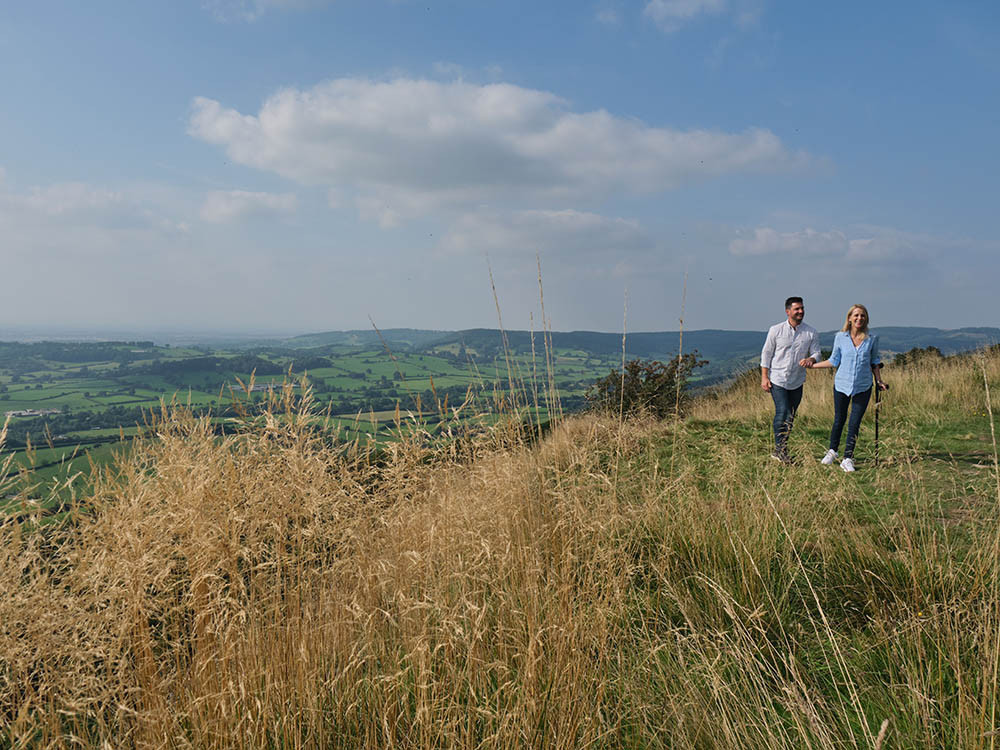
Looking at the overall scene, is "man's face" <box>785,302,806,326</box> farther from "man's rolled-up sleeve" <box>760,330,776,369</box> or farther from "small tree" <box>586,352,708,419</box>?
"small tree" <box>586,352,708,419</box>

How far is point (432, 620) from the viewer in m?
2.31

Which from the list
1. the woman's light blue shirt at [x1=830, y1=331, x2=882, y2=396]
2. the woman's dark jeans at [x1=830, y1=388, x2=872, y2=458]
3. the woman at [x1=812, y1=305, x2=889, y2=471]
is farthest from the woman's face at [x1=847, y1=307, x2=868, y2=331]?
the woman's dark jeans at [x1=830, y1=388, x2=872, y2=458]

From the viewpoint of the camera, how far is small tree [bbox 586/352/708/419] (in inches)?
478

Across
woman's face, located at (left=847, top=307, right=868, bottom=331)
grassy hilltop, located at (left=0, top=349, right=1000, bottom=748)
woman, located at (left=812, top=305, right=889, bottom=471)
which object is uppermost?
woman's face, located at (left=847, top=307, right=868, bottom=331)

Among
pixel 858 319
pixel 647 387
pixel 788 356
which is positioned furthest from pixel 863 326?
pixel 647 387

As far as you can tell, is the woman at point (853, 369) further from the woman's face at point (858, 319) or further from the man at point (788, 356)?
the man at point (788, 356)

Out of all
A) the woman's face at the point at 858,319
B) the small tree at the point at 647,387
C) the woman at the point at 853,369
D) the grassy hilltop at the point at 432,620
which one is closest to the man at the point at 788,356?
the woman at the point at 853,369

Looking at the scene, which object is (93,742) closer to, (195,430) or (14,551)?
(14,551)

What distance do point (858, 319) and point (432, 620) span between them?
22.0 ft

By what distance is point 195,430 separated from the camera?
3055mm

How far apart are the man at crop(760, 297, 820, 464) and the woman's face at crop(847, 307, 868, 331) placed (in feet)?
1.57

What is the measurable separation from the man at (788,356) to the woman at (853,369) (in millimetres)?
267

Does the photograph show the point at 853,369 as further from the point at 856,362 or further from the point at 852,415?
the point at 852,415

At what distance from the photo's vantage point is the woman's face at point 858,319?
21.5ft
